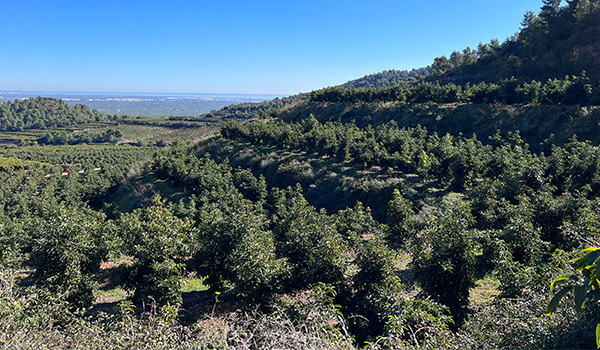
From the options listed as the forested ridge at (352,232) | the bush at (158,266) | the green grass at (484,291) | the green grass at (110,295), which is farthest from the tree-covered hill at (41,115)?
the green grass at (484,291)

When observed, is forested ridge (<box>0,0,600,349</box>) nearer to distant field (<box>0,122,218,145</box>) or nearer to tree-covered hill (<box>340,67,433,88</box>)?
distant field (<box>0,122,218,145</box>)

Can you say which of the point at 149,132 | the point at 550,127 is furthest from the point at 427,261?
the point at 149,132

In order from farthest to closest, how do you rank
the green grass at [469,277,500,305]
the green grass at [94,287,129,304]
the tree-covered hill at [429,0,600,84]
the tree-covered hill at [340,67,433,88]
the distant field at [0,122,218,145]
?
the tree-covered hill at [340,67,433,88], the distant field at [0,122,218,145], the tree-covered hill at [429,0,600,84], the green grass at [94,287,129,304], the green grass at [469,277,500,305]

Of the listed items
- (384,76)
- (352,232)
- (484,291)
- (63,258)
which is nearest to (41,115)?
(384,76)

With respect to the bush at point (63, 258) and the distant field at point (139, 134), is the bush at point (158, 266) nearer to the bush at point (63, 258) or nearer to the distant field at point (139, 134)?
the bush at point (63, 258)

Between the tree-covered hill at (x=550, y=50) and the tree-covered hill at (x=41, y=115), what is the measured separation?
174 m

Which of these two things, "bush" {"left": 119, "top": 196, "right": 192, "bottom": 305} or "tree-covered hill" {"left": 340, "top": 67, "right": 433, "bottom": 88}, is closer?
"bush" {"left": 119, "top": 196, "right": 192, "bottom": 305}

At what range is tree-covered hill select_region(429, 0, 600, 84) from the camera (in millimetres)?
45316

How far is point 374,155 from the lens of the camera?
34156 millimetres

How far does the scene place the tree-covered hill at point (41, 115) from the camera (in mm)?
154337

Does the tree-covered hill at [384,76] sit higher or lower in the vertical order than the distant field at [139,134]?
higher

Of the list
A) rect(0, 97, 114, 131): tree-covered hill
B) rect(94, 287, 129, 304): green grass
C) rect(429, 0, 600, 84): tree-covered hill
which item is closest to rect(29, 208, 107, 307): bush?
rect(94, 287, 129, 304): green grass

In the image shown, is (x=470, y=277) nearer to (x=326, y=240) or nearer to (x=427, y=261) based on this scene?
(x=427, y=261)

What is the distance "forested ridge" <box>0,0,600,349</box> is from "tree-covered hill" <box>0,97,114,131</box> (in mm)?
113391
